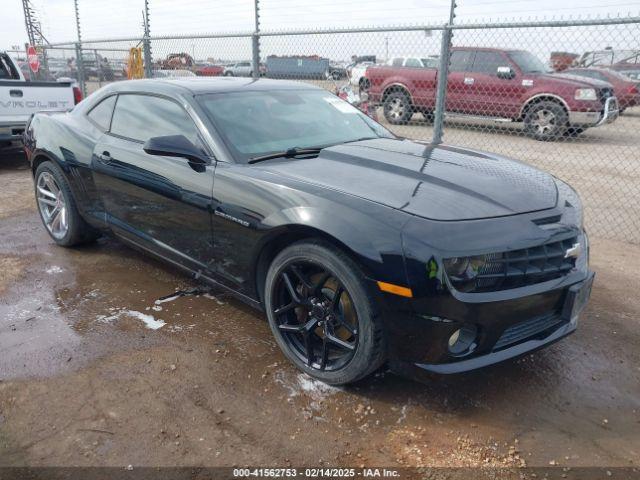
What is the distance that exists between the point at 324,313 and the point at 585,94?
9.47 metres

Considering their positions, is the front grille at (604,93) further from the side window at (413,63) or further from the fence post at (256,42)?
the fence post at (256,42)

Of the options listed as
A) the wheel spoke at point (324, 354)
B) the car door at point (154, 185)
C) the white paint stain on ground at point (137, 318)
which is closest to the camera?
the wheel spoke at point (324, 354)

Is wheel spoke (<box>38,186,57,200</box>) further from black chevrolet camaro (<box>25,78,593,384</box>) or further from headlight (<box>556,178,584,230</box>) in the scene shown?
headlight (<box>556,178,584,230</box>)

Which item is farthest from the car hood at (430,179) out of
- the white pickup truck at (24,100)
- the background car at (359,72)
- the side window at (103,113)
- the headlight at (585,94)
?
the background car at (359,72)

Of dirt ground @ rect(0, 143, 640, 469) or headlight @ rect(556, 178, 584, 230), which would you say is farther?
headlight @ rect(556, 178, 584, 230)

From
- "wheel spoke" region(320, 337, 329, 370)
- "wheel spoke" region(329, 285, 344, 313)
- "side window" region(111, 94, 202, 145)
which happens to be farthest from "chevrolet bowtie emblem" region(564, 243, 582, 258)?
"side window" region(111, 94, 202, 145)

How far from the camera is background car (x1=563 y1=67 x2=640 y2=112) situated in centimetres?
1233

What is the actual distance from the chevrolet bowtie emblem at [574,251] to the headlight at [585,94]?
865 cm

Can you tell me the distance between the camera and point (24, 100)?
292 inches

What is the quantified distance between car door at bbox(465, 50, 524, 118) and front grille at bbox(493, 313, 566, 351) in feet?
29.4

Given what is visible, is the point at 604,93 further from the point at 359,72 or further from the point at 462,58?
the point at 359,72

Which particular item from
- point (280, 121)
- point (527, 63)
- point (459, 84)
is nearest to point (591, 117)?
point (527, 63)

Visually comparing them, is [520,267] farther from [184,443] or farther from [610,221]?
[610,221]

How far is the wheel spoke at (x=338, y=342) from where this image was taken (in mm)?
2501
